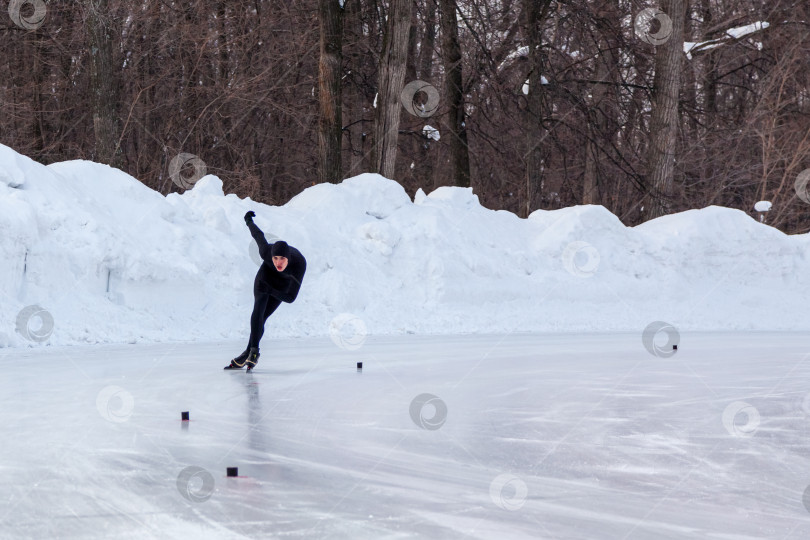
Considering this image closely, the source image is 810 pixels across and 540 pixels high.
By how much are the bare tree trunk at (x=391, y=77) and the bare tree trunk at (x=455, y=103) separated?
12.2 ft

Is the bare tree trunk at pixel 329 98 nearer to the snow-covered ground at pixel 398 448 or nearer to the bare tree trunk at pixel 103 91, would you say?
the bare tree trunk at pixel 103 91

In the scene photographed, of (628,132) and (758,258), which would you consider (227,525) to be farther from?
(628,132)

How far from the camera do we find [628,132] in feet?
88.7

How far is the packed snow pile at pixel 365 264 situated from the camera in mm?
12492

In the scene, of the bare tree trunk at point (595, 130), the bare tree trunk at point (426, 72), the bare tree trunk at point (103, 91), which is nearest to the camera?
the bare tree trunk at point (103, 91)

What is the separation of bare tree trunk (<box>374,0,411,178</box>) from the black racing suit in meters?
9.40

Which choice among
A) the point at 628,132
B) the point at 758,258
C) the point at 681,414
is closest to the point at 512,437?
the point at 681,414

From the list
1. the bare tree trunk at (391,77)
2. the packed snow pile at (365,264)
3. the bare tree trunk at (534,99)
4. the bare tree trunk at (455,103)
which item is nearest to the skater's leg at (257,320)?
the packed snow pile at (365,264)

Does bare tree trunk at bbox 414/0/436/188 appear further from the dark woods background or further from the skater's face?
the skater's face

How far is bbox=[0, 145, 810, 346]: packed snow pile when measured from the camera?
12.5 meters

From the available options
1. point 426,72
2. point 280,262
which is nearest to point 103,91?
→ point 426,72

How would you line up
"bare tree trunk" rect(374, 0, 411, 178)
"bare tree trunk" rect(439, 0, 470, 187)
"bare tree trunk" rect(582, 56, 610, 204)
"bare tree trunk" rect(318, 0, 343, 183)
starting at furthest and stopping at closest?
"bare tree trunk" rect(582, 56, 610, 204) → "bare tree trunk" rect(439, 0, 470, 187) → "bare tree trunk" rect(318, 0, 343, 183) → "bare tree trunk" rect(374, 0, 411, 178)

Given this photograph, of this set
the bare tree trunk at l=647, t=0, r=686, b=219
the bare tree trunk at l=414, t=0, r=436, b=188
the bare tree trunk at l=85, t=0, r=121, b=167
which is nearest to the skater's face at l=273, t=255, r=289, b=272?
the bare tree trunk at l=85, t=0, r=121, b=167

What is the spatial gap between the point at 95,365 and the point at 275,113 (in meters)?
16.3
